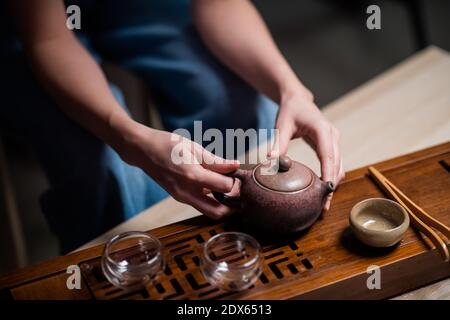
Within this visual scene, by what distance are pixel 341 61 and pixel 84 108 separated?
2.43m

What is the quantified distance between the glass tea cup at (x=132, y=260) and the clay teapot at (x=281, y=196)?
0.21 metres

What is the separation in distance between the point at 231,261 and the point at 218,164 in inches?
8.2

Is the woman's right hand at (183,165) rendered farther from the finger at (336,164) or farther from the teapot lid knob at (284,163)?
the finger at (336,164)

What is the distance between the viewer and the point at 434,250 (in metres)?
1.25

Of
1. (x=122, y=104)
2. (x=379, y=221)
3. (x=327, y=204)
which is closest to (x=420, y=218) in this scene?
(x=379, y=221)

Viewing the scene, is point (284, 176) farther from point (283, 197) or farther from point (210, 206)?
point (210, 206)

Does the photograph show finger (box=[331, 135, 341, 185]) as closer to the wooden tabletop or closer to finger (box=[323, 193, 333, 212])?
finger (box=[323, 193, 333, 212])

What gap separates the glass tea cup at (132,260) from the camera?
118 cm

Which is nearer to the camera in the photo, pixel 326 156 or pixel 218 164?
pixel 218 164

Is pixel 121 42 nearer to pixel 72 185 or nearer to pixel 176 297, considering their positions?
pixel 72 185

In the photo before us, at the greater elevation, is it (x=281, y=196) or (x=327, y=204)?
(x=281, y=196)

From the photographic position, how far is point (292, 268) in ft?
4.00

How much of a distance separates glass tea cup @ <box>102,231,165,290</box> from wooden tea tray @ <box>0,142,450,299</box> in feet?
0.07
